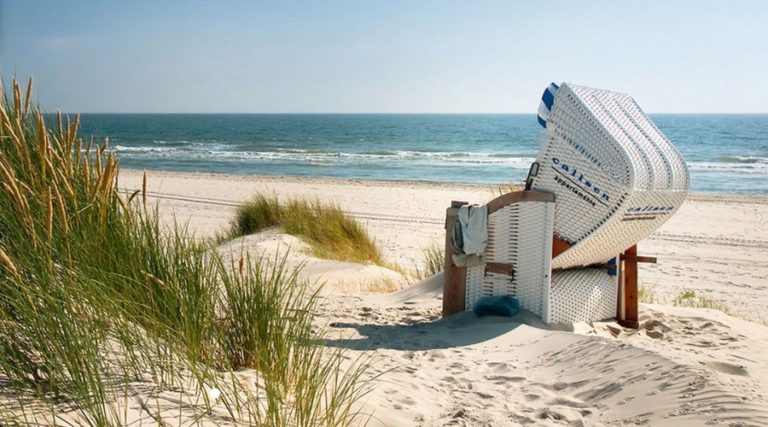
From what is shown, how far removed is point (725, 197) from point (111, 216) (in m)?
19.0

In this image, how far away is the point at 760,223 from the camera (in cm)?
1464

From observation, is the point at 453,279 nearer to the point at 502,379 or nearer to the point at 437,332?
the point at 437,332

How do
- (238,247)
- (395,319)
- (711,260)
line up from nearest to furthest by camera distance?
1. (395,319)
2. (238,247)
3. (711,260)

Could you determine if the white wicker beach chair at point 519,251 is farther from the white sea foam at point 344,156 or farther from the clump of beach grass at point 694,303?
the white sea foam at point 344,156

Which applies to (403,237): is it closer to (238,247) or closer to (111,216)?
(238,247)

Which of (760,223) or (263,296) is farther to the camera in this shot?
(760,223)

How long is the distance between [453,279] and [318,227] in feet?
14.4

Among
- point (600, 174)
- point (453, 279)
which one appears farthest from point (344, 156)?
point (600, 174)

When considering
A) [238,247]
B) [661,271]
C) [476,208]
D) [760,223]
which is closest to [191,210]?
[238,247]

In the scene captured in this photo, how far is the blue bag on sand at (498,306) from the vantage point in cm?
506

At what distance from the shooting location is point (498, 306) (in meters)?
5.09

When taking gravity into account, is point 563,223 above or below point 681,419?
above

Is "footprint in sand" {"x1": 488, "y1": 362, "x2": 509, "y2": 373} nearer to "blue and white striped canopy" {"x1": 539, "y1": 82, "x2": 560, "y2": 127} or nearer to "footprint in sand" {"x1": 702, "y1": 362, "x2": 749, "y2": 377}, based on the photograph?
"footprint in sand" {"x1": 702, "y1": 362, "x2": 749, "y2": 377}

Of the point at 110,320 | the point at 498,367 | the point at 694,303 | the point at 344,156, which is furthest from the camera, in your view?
the point at 344,156
